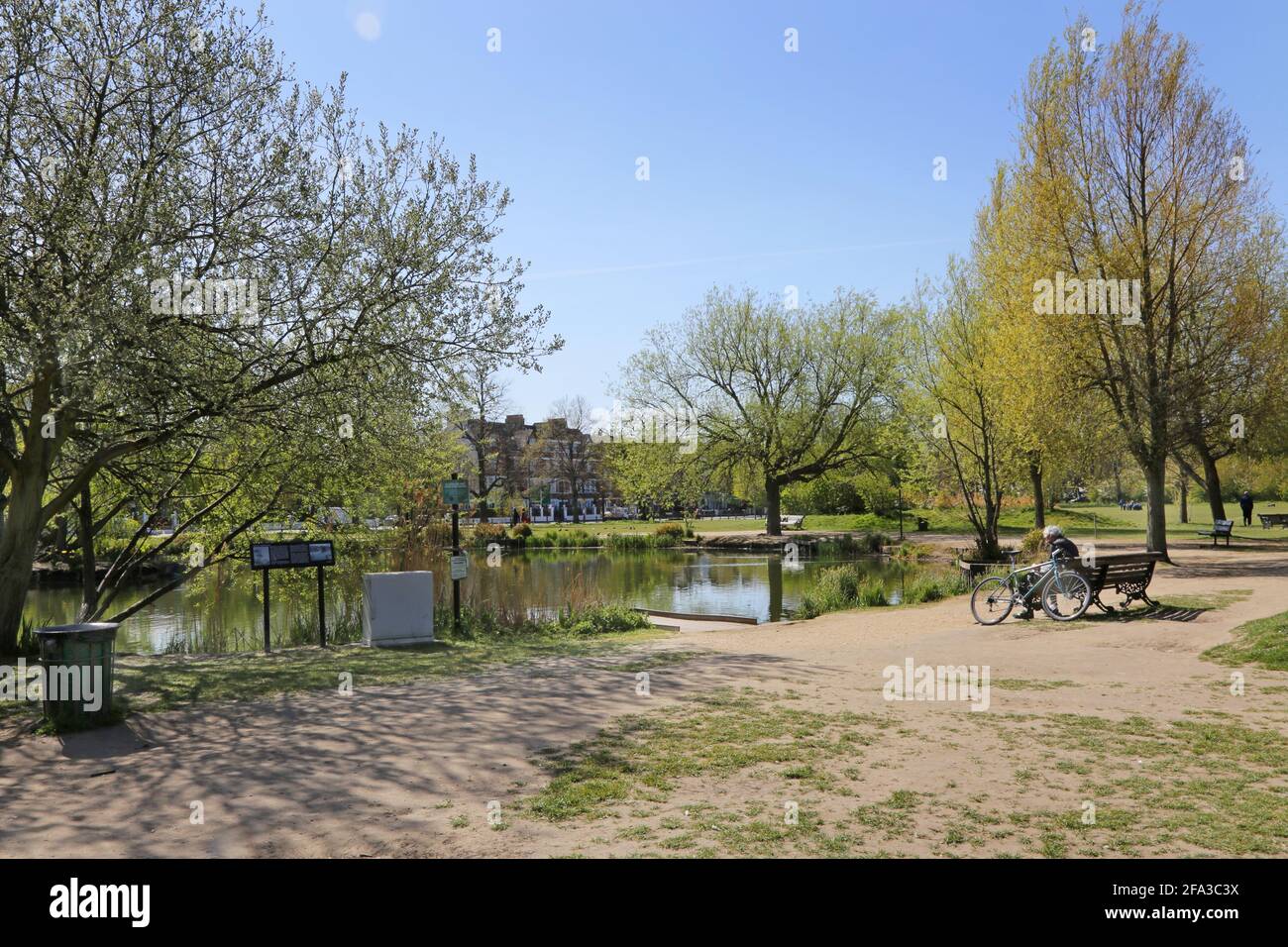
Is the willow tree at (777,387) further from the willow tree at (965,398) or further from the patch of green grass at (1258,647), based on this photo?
the patch of green grass at (1258,647)

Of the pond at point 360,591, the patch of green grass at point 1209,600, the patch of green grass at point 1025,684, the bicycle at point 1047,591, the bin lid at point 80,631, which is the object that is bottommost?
the pond at point 360,591

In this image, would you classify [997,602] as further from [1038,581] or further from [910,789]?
[910,789]

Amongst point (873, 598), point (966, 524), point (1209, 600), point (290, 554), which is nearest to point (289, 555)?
point (290, 554)

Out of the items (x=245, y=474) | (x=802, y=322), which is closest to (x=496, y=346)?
(x=245, y=474)

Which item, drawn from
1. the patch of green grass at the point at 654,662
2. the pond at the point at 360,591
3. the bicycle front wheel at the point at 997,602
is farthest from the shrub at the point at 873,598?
the patch of green grass at the point at 654,662

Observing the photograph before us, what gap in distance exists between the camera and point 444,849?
501 cm

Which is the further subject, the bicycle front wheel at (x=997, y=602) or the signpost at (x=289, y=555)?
the bicycle front wheel at (x=997, y=602)

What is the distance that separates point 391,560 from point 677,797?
16051 mm

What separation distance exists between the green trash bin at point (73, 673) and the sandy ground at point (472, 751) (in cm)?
28

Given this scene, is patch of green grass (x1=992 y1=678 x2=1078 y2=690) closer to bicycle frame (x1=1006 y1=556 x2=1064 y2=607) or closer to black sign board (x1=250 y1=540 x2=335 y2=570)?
bicycle frame (x1=1006 y1=556 x2=1064 y2=607)

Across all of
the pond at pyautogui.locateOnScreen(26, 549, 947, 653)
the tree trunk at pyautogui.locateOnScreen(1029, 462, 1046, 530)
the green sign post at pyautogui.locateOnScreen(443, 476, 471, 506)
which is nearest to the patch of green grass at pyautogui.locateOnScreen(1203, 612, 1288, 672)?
the pond at pyautogui.locateOnScreen(26, 549, 947, 653)

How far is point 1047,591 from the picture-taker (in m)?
15.2

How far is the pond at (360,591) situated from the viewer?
1869 cm
